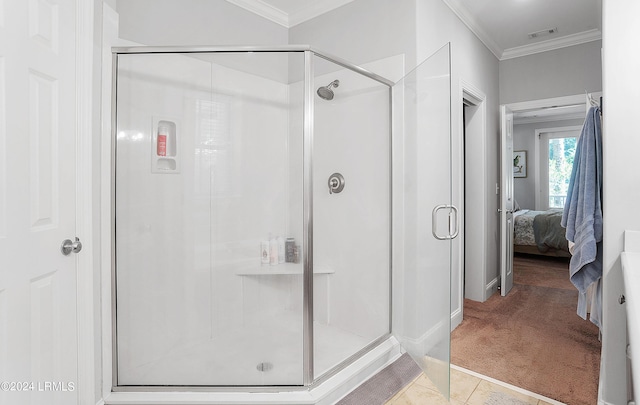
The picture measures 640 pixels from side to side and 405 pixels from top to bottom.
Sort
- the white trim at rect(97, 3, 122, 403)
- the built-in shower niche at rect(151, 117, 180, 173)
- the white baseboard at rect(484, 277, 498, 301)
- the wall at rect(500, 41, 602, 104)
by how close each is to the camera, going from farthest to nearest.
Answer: the white baseboard at rect(484, 277, 498, 301), the wall at rect(500, 41, 602, 104), the built-in shower niche at rect(151, 117, 180, 173), the white trim at rect(97, 3, 122, 403)

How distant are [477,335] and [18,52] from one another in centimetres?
316

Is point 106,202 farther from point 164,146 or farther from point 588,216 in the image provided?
point 588,216

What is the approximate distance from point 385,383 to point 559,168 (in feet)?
22.0

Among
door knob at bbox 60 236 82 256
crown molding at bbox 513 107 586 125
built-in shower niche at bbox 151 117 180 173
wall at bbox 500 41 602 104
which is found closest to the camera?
door knob at bbox 60 236 82 256

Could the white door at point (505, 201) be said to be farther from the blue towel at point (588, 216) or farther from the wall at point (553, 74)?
the blue towel at point (588, 216)

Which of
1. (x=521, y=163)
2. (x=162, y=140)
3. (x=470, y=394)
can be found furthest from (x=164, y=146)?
(x=521, y=163)

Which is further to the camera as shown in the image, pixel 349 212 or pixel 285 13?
pixel 285 13

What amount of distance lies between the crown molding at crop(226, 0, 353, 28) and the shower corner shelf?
6.88ft

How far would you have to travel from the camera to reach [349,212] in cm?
234

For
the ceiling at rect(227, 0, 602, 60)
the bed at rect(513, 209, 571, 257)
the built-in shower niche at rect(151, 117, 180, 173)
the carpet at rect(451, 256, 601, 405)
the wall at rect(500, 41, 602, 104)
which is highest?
the ceiling at rect(227, 0, 602, 60)

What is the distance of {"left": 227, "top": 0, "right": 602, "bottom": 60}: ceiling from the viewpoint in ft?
9.21

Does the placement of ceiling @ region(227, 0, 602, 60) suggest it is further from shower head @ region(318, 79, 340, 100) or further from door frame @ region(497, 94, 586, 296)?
shower head @ region(318, 79, 340, 100)

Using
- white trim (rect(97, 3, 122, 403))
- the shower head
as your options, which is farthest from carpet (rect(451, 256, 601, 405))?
white trim (rect(97, 3, 122, 403))

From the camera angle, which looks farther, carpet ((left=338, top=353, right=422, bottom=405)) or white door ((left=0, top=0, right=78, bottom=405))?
carpet ((left=338, top=353, right=422, bottom=405))
